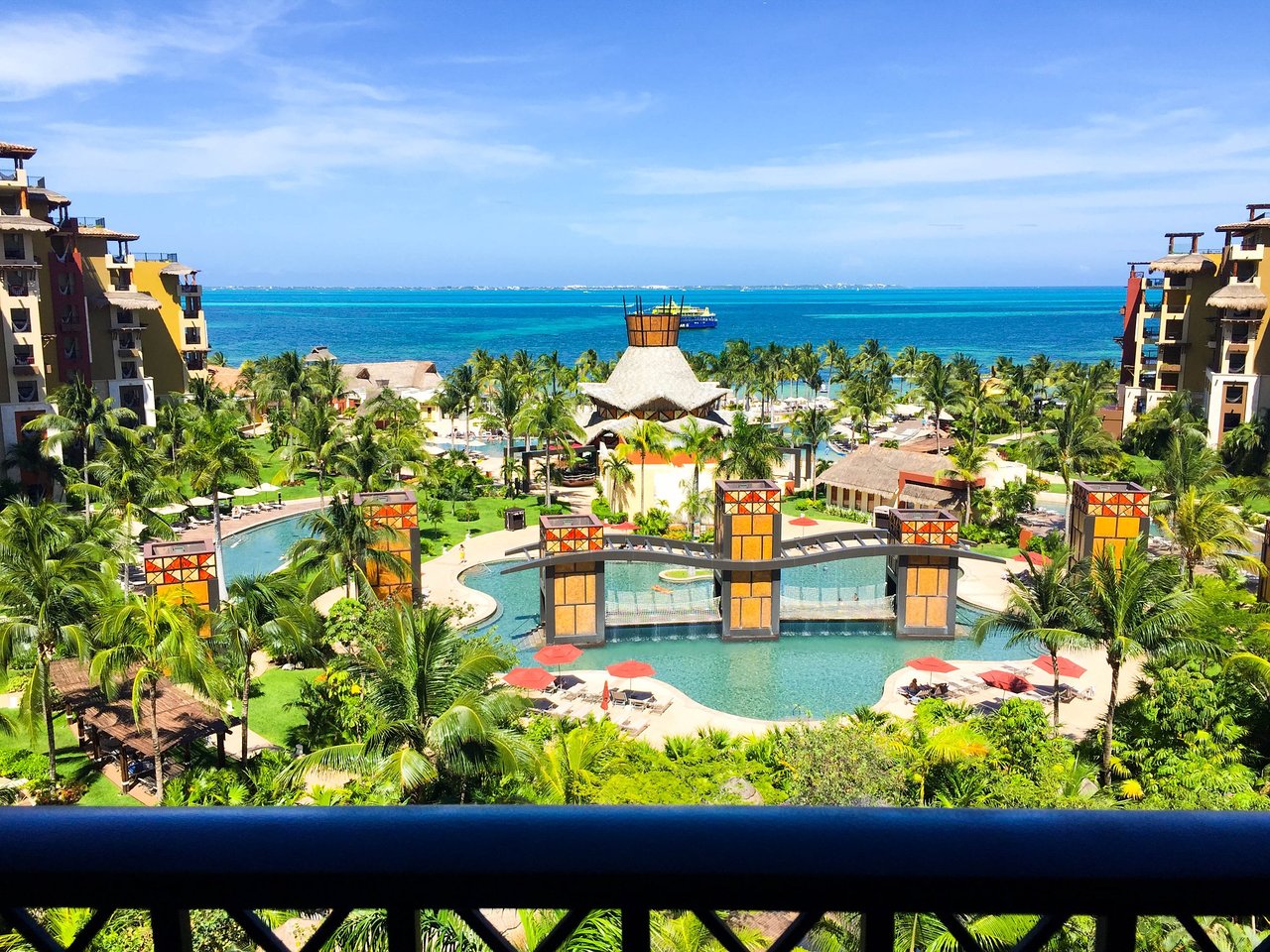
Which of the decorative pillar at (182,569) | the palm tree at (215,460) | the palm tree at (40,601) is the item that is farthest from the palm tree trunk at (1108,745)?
the palm tree at (215,460)

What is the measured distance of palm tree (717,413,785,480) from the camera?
4234 centimetres

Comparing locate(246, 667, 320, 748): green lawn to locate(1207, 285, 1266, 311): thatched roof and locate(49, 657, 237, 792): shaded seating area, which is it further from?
locate(1207, 285, 1266, 311): thatched roof

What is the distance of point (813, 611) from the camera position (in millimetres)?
33625

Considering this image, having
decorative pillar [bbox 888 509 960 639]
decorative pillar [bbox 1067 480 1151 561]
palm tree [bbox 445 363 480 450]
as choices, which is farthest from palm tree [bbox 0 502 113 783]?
palm tree [bbox 445 363 480 450]

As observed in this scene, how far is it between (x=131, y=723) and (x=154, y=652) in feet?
12.0

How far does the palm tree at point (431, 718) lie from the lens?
16141 millimetres

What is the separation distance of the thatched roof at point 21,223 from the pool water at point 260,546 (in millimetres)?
16067

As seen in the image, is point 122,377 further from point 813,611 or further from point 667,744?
A: point 667,744

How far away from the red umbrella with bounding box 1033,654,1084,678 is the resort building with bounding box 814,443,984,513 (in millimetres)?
16787

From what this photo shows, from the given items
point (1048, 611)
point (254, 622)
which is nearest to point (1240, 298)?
point (1048, 611)

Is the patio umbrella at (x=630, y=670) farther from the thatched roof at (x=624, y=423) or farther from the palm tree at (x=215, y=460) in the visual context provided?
the thatched roof at (x=624, y=423)

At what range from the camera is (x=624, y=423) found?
49844mm

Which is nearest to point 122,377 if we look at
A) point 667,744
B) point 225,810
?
point 667,744

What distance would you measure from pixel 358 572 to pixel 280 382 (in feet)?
140
